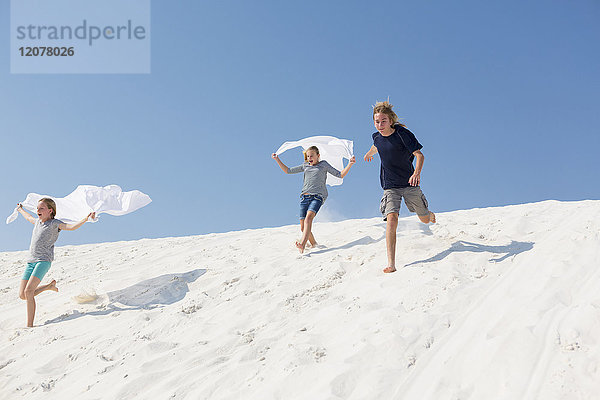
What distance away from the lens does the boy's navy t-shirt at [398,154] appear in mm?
4730

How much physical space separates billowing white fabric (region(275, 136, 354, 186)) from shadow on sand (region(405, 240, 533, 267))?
2592 mm

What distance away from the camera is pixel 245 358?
3.29 meters

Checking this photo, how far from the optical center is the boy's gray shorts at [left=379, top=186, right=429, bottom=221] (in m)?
4.80

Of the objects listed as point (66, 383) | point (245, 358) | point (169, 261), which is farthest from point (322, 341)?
point (169, 261)

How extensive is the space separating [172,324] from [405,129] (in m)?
3.18

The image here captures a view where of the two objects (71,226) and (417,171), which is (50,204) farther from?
(417,171)

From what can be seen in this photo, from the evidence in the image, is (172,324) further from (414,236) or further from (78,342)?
(414,236)

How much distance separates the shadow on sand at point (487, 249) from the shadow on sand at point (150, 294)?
2.82m

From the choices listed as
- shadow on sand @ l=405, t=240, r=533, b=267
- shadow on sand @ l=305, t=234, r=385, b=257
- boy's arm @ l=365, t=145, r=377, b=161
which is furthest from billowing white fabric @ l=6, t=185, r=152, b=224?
shadow on sand @ l=405, t=240, r=533, b=267

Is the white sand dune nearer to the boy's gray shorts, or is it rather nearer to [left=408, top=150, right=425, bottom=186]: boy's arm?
the boy's gray shorts

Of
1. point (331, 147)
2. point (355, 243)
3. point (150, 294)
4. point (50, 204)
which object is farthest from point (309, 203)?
point (50, 204)

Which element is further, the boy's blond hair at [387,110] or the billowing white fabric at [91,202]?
the billowing white fabric at [91,202]

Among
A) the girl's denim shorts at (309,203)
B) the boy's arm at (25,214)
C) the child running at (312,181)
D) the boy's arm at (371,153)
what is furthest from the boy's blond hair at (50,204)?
the boy's arm at (371,153)

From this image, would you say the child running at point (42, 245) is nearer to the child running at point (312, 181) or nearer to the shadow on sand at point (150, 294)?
the shadow on sand at point (150, 294)
